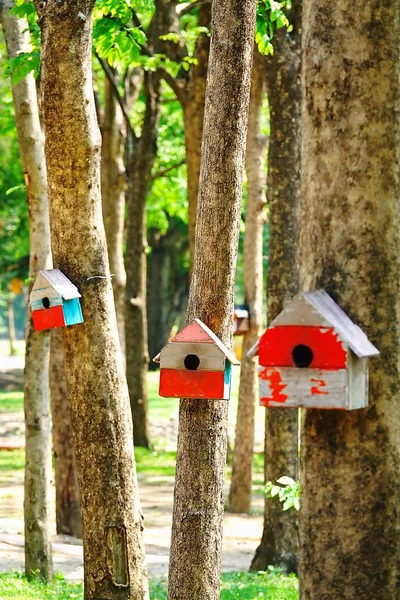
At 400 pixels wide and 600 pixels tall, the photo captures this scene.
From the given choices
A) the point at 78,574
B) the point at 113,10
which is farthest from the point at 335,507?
the point at 78,574

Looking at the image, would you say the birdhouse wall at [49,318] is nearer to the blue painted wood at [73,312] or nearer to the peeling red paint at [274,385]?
the blue painted wood at [73,312]

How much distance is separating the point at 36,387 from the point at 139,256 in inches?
382

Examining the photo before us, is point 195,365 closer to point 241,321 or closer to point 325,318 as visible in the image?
point 325,318

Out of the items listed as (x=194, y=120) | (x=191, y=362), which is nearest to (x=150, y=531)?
(x=194, y=120)

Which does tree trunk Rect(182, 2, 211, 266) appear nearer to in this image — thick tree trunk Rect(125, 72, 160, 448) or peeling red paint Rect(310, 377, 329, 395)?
thick tree trunk Rect(125, 72, 160, 448)

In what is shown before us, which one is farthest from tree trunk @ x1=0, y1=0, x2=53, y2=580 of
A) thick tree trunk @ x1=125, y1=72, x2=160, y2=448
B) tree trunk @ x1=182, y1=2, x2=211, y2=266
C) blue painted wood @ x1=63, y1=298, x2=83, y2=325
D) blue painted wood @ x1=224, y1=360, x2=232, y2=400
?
thick tree trunk @ x1=125, y1=72, x2=160, y2=448

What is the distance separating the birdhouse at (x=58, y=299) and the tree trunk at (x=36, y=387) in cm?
207

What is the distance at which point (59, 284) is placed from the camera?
6.54 meters

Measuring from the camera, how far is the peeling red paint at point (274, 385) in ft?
13.2

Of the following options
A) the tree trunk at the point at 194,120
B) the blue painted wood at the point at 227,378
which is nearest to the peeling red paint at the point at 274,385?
the blue painted wood at the point at 227,378

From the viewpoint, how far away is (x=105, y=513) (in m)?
6.67

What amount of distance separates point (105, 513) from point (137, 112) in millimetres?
19273

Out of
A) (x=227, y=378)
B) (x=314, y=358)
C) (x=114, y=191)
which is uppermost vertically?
(x=114, y=191)

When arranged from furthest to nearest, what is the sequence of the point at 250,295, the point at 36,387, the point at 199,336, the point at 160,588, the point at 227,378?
the point at 250,295 < the point at 160,588 < the point at 36,387 < the point at 227,378 < the point at 199,336
